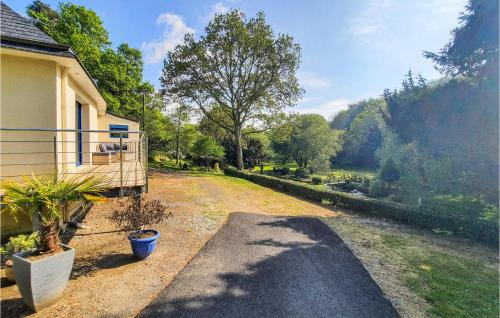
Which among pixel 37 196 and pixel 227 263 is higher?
pixel 37 196

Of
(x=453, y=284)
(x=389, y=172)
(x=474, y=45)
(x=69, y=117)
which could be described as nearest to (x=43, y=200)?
(x=69, y=117)

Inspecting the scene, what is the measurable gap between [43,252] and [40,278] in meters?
0.38

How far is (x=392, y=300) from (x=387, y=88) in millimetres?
13071

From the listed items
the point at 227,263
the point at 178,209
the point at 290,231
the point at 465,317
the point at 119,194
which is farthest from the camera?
the point at 178,209

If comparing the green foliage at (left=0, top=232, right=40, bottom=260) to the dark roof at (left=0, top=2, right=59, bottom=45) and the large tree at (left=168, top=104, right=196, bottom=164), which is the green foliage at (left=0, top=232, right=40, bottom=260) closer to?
the dark roof at (left=0, top=2, right=59, bottom=45)

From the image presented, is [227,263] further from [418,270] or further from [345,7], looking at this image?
[345,7]

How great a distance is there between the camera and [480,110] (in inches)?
352

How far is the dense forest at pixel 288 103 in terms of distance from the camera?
31.4 ft

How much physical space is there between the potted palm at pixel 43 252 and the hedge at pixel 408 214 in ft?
35.8

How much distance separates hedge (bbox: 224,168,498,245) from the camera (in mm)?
7598

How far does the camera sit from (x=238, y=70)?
22125 millimetres

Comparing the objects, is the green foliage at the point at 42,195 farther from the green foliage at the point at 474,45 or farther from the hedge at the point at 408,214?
the green foliage at the point at 474,45

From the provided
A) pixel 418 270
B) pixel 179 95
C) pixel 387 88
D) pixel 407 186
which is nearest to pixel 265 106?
pixel 179 95

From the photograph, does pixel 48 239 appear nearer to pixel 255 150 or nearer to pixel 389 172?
pixel 389 172
